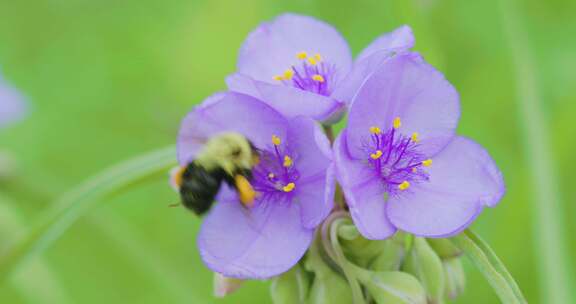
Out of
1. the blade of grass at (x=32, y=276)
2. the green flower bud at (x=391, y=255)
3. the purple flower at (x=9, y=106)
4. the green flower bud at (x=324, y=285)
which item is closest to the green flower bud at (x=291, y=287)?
the green flower bud at (x=324, y=285)

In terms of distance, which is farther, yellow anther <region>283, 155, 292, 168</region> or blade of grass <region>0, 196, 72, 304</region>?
blade of grass <region>0, 196, 72, 304</region>

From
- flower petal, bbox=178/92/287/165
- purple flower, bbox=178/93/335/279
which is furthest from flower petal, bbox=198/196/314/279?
flower petal, bbox=178/92/287/165

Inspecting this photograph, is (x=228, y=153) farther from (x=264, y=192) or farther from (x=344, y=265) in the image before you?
(x=344, y=265)

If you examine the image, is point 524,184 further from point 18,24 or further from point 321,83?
point 18,24

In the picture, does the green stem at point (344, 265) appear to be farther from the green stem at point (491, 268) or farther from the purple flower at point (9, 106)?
the purple flower at point (9, 106)

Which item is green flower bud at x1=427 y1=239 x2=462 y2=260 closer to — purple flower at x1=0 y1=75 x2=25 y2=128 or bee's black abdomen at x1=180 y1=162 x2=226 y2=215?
bee's black abdomen at x1=180 y1=162 x2=226 y2=215

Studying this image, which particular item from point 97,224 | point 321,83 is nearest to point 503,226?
point 321,83

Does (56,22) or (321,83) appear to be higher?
(321,83)
